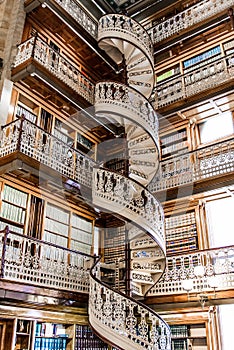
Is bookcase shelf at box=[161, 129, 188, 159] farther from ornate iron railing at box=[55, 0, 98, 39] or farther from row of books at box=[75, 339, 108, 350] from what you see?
row of books at box=[75, 339, 108, 350]

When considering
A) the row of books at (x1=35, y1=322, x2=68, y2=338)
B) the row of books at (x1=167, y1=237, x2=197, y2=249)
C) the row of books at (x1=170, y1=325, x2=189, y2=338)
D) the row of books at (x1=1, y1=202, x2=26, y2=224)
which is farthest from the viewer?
the row of books at (x1=167, y1=237, x2=197, y2=249)

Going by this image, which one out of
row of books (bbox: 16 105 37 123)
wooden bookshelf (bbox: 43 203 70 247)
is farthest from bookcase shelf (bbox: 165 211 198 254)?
row of books (bbox: 16 105 37 123)

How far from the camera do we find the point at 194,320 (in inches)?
258

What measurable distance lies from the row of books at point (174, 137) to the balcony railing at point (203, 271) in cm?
284

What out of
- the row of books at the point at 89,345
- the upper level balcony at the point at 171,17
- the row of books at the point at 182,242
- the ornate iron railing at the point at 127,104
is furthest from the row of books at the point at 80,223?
the upper level balcony at the point at 171,17

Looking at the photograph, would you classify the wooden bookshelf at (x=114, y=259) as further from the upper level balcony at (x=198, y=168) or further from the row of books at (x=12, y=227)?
the row of books at (x=12, y=227)

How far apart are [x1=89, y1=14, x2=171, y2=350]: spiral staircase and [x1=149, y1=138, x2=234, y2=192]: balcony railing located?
758 millimetres

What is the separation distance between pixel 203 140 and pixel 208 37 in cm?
260

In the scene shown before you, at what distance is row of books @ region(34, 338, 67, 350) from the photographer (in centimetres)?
580

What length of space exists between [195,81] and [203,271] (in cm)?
420

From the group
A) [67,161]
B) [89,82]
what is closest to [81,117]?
[89,82]

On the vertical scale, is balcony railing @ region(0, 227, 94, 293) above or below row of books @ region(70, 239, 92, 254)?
below

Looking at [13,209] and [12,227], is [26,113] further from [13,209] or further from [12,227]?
[12,227]

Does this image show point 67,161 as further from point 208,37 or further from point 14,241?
point 208,37
